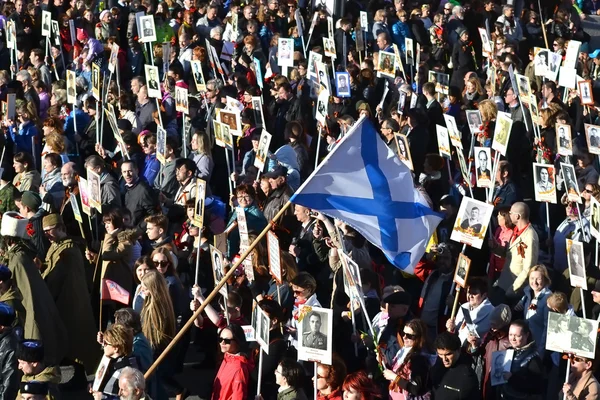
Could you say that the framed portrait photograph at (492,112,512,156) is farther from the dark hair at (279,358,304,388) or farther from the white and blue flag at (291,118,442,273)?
the dark hair at (279,358,304,388)

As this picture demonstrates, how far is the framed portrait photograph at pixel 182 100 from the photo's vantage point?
16.0 meters

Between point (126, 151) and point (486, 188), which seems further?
point (126, 151)

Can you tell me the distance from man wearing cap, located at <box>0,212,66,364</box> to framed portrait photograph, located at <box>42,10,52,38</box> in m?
10.4

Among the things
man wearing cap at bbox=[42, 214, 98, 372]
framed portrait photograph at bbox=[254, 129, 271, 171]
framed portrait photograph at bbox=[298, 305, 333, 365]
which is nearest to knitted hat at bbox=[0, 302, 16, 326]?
framed portrait photograph at bbox=[298, 305, 333, 365]

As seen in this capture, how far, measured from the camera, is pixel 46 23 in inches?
818

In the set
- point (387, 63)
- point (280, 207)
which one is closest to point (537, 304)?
point (280, 207)

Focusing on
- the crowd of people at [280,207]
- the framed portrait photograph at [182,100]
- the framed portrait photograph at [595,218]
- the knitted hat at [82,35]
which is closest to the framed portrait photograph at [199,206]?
the crowd of people at [280,207]

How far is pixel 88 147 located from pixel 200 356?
4.79 metres

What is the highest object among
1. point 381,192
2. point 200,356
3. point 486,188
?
point 381,192

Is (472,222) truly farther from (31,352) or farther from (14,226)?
(31,352)

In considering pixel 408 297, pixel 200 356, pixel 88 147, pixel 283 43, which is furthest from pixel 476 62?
pixel 408 297

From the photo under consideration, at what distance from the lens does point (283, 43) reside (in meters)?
18.7

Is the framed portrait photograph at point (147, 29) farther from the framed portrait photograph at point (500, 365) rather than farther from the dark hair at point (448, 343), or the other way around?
the dark hair at point (448, 343)

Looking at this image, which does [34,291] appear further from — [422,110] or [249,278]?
[422,110]
